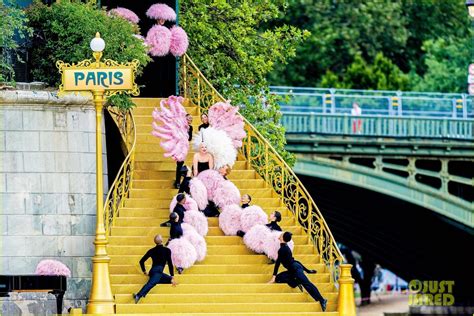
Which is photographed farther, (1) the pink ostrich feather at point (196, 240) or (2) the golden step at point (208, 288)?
(1) the pink ostrich feather at point (196, 240)

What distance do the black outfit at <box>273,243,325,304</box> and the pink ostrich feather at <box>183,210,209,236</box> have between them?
67.9 inches

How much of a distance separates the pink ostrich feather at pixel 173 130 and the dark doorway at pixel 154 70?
484 centimetres

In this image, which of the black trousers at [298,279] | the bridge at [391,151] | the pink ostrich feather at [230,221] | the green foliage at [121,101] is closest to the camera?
the black trousers at [298,279]

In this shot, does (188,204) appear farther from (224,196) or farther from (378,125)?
(378,125)

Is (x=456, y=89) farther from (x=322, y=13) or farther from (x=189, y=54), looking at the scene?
(x=189, y=54)

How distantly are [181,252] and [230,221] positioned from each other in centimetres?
188

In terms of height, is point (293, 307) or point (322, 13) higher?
point (322, 13)

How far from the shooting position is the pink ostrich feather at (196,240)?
150 feet

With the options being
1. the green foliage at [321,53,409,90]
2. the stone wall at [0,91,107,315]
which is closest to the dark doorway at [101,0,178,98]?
the stone wall at [0,91,107,315]

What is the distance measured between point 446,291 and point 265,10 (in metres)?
23.5

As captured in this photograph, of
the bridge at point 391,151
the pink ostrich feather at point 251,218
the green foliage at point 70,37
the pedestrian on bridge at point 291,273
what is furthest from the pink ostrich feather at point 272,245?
the bridge at point 391,151

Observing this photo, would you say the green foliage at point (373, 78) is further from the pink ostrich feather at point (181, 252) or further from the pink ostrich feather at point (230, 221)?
the pink ostrich feather at point (181, 252)

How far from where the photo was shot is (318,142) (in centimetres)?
6875

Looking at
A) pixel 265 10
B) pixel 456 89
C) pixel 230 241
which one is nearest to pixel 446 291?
pixel 456 89
